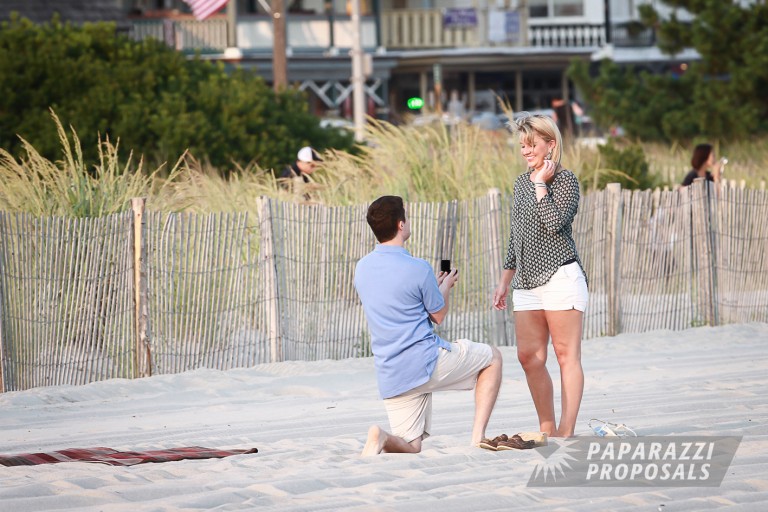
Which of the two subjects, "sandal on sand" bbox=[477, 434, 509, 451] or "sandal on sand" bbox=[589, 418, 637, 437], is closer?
"sandal on sand" bbox=[477, 434, 509, 451]

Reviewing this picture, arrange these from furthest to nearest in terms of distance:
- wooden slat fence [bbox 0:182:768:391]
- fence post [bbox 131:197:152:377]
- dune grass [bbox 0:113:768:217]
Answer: dune grass [bbox 0:113:768:217] < fence post [bbox 131:197:152:377] < wooden slat fence [bbox 0:182:768:391]

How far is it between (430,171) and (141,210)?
3707 millimetres

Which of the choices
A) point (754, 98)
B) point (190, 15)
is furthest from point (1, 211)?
point (190, 15)

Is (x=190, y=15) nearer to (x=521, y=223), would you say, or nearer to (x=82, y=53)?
(x=82, y=53)

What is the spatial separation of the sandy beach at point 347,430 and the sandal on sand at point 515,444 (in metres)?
0.03

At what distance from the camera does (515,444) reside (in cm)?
612

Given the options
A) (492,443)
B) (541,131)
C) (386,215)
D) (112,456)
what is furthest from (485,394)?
(112,456)

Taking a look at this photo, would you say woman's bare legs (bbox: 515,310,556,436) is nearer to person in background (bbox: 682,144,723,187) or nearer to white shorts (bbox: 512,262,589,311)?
white shorts (bbox: 512,262,589,311)

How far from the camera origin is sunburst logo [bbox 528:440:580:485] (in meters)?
5.59

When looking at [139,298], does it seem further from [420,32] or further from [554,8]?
[554,8]

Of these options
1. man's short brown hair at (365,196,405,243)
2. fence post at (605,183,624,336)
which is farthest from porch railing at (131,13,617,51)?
man's short brown hair at (365,196,405,243)

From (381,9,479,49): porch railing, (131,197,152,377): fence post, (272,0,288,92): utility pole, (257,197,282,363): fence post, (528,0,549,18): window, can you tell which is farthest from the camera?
(528,0,549,18): window

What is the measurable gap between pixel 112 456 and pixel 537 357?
2.11 metres

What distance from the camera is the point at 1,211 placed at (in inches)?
355
